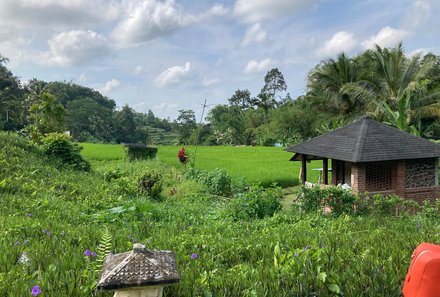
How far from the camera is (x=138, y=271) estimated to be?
85.6 inches

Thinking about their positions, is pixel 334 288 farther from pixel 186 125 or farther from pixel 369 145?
pixel 186 125

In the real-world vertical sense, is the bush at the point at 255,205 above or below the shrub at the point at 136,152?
below

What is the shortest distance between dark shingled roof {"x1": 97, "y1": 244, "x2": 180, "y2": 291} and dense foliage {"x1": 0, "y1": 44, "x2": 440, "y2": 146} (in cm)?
1734

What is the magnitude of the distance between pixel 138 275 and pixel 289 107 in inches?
1608

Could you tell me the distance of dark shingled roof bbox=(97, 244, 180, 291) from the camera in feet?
6.92

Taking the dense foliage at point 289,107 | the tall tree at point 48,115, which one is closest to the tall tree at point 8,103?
the dense foliage at point 289,107

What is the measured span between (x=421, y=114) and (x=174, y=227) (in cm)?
2232

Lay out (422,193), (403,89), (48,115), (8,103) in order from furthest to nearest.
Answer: (8,103), (403,89), (48,115), (422,193)

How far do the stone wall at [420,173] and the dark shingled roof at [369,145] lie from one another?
0.39 metres

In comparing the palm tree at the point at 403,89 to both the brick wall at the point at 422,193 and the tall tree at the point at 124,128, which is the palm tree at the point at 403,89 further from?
the tall tree at the point at 124,128

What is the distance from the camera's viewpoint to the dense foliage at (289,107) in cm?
2356

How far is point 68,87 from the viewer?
235 feet

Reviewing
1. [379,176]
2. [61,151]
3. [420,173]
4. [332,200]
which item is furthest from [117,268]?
[61,151]

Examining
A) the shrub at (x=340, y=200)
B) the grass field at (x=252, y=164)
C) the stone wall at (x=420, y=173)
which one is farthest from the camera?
the grass field at (x=252, y=164)
